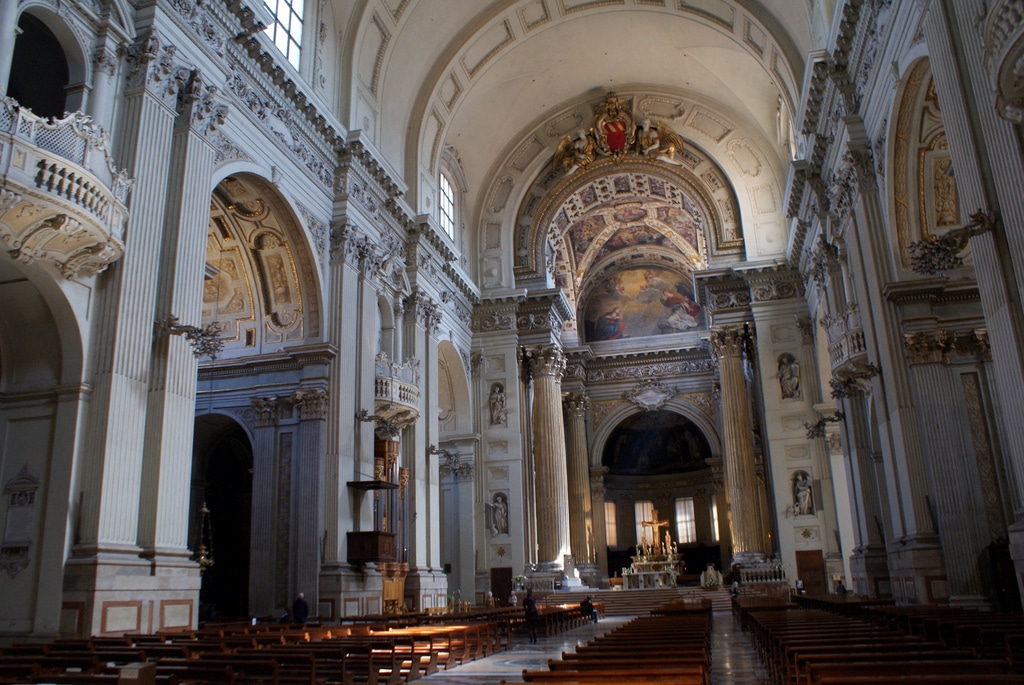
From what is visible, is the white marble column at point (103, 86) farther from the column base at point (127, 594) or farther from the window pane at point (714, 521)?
the window pane at point (714, 521)

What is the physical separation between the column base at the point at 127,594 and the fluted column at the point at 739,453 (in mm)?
18193

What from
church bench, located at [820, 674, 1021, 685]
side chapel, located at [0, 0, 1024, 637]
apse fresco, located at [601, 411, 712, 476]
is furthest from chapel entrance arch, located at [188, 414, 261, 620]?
apse fresco, located at [601, 411, 712, 476]

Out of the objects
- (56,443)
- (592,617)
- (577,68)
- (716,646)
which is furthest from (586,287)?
(56,443)

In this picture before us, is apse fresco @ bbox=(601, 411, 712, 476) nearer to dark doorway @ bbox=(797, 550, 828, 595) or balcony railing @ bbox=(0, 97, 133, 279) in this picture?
dark doorway @ bbox=(797, 550, 828, 595)

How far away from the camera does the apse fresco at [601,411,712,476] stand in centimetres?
4072

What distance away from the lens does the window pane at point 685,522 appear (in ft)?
133

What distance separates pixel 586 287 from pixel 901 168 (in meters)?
24.8

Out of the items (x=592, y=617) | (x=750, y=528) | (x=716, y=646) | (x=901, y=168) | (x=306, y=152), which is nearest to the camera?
(x=716, y=646)

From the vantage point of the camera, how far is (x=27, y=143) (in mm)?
9047

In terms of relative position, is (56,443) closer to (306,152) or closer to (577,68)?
(306,152)

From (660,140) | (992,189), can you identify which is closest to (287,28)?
(992,189)

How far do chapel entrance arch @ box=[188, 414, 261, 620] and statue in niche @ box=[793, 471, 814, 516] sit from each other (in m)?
15.4

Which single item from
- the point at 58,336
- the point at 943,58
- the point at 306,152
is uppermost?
the point at 306,152

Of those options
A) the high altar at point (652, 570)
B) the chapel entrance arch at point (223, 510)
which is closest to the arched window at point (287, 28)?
the chapel entrance arch at point (223, 510)
